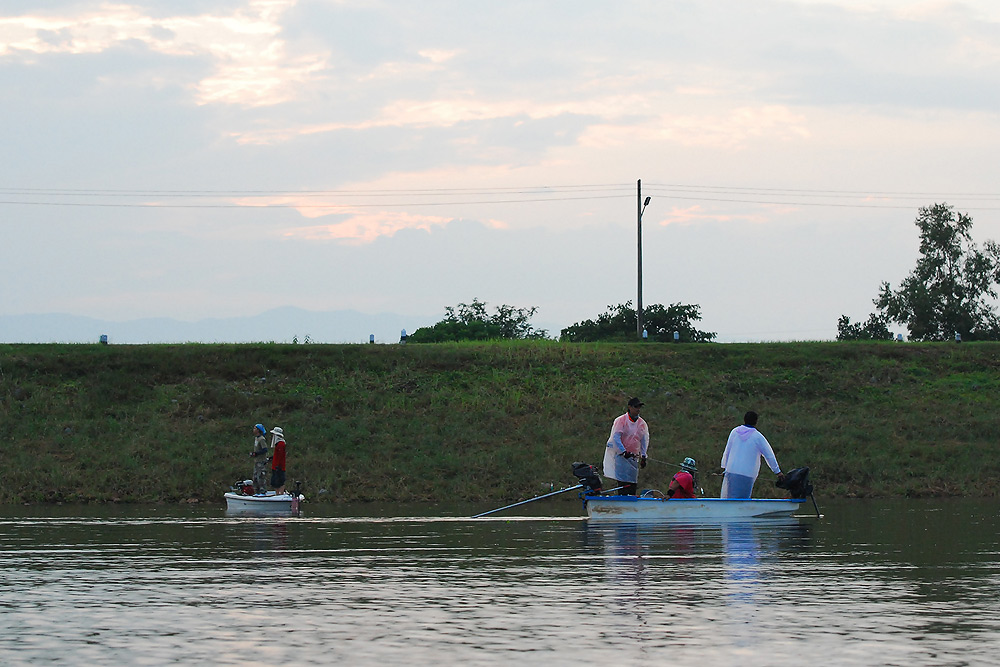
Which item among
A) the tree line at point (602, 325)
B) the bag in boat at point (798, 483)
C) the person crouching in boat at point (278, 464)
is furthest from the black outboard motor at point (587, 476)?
the tree line at point (602, 325)

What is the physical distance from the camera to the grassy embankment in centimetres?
3559

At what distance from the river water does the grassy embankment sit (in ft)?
43.8

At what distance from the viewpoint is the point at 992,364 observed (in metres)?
52.2

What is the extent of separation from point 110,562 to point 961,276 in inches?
2979

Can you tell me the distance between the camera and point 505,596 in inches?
500

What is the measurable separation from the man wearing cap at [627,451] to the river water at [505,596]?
3181mm

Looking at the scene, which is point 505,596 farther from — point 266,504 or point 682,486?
point 266,504

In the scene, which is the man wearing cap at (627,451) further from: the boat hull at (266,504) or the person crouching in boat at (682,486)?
the boat hull at (266,504)

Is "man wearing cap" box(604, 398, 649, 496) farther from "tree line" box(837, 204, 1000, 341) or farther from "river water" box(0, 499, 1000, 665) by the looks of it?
"tree line" box(837, 204, 1000, 341)

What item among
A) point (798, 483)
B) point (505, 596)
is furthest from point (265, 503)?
point (505, 596)

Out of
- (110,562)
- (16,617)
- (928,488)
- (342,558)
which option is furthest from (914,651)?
(928,488)

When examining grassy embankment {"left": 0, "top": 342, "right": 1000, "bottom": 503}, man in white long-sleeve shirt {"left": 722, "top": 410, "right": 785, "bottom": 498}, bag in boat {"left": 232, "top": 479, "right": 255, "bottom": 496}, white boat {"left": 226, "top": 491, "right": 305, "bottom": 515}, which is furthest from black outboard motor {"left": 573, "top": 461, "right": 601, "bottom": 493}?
grassy embankment {"left": 0, "top": 342, "right": 1000, "bottom": 503}

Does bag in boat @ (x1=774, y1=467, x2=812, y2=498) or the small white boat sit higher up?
bag in boat @ (x1=774, y1=467, x2=812, y2=498)

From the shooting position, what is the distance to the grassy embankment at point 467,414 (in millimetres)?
35594
